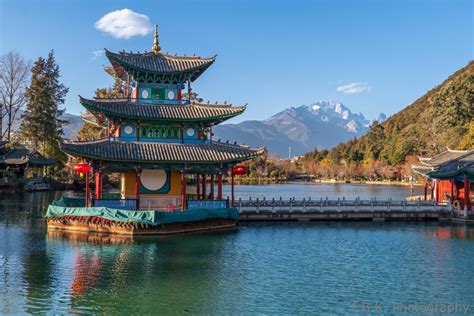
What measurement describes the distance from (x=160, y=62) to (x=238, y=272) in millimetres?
18461

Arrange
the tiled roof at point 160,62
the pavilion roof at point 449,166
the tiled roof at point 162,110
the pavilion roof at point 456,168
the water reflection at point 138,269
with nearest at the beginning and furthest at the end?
the water reflection at point 138,269
the tiled roof at point 162,110
the tiled roof at point 160,62
the pavilion roof at point 456,168
the pavilion roof at point 449,166

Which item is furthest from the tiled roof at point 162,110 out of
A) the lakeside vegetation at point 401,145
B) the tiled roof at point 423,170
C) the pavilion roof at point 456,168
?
the lakeside vegetation at point 401,145

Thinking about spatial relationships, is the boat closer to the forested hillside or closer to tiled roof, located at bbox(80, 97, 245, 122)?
tiled roof, located at bbox(80, 97, 245, 122)

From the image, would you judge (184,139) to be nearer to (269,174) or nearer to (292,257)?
(292,257)

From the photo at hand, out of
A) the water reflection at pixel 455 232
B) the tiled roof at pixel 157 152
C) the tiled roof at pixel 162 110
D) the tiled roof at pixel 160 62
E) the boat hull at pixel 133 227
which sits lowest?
the water reflection at pixel 455 232

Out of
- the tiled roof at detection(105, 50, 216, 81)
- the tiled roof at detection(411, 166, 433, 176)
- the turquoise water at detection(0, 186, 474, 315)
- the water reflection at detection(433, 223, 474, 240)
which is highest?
the tiled roof at detection(105, 50, 216, 81)

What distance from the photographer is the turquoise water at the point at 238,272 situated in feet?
55.5

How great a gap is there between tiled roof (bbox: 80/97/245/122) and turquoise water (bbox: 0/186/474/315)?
767 centimetres

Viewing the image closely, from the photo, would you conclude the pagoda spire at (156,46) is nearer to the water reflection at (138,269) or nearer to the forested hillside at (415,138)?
the water reflection at (138,269)

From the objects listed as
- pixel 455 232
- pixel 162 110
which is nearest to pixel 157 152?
pixel 162 110

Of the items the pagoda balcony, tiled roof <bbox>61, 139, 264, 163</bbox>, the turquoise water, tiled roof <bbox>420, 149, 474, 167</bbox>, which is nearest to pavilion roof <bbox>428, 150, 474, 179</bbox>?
tiled roof <bbox>420, 149, 474, 167</bbox>

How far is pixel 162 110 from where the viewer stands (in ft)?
109

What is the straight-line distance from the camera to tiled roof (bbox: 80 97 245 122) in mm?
31938

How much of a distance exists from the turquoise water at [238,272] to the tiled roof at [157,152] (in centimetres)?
480
